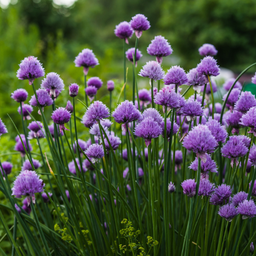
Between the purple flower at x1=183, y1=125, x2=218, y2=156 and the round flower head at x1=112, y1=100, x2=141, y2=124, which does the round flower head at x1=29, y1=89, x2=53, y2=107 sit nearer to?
the round flower head at x1=112, y1=100, x2=141, y2=124

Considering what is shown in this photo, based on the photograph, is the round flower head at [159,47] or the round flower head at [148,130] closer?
the round flower head at [148,130]

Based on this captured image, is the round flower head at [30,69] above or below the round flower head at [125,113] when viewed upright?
above

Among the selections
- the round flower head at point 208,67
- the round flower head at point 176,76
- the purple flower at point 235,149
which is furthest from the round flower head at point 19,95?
the purple flower at point 235,149

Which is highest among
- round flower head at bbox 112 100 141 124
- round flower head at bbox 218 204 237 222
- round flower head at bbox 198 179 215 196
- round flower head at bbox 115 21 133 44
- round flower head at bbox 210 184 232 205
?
round flower head at bbox 115 21 133 44

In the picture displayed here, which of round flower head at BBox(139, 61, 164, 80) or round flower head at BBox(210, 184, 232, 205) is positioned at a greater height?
round flower head at BBox(139, 61, 164, 80)

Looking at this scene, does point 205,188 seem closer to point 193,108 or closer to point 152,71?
point 193,108

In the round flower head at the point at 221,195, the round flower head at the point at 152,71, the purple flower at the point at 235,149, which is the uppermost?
the round flower head at the point at 152,71

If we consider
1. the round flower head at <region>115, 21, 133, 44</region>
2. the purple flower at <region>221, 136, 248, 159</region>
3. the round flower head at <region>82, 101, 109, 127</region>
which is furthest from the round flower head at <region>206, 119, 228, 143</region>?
the round flower head at <region>115, 21, 133, 44</region>

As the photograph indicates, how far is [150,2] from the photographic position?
43.1 m

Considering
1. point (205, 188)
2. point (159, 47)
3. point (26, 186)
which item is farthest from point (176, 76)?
point (26, 186)

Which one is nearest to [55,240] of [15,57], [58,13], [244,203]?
[244,203]

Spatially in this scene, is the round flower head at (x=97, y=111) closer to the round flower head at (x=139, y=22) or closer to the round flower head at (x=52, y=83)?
the round flower head at (x=52, y=83)

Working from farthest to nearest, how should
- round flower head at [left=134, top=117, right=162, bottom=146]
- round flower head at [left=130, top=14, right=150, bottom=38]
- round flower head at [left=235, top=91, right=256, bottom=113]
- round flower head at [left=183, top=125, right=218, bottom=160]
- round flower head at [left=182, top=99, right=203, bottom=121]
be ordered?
round flower head at [left=130, top=14, right=150, bottom=38], round flower head at [left=235, top=91, right=256, bottom=113], round flower head at [left=182, top=99, right=203, bottom=121], round flower head at [left=134, top=117, right=162, bottom=146], round flower head at [left=183, top=125, right=218, bottom=160]

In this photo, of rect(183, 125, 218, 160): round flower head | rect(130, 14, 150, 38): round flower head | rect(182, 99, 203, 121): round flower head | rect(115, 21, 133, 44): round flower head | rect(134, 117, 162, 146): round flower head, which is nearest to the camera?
rect(183, 125, 218, 160): round flower head
